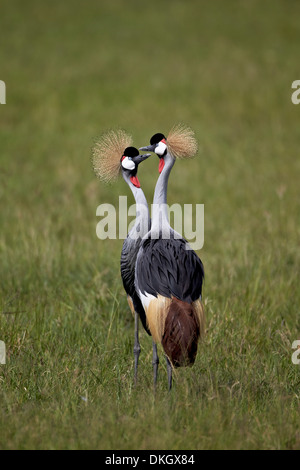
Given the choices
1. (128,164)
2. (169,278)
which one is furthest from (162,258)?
(128,164)

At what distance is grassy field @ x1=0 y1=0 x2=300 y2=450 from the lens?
11.9 ft

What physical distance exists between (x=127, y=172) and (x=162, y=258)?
521 mm

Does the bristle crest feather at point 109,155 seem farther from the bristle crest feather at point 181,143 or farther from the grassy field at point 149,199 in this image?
the grassy field at point 149,199

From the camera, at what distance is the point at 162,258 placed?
3.70m

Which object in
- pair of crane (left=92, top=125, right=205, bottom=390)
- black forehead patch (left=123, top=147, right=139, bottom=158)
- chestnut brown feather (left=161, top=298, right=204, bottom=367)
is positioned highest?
black forehead patch (left=123, top=147, right=139, bottom=158)

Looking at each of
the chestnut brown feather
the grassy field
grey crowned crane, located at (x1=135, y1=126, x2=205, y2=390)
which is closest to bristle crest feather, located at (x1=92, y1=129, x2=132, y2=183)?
grey crowned crane, located at (x1=135, y1=126, x2=205, y2=390)

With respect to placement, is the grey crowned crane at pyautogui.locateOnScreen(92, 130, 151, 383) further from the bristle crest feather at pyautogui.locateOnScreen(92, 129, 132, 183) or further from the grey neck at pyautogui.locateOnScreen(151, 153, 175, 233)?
the grey neck at pyautogui.locateOnScreen(151, 153, 175, 233)

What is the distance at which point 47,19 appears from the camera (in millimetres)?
20188

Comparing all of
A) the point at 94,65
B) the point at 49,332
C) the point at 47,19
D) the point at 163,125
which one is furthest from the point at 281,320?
the point at 47,19

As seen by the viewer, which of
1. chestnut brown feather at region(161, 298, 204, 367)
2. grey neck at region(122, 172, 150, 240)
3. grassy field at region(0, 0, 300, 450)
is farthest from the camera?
grey neck at region(122, 172, 150, 240)

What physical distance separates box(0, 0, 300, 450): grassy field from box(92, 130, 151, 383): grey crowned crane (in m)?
0.58

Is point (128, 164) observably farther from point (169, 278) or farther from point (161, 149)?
point (169, 278)

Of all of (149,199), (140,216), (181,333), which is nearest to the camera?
(181,333)
